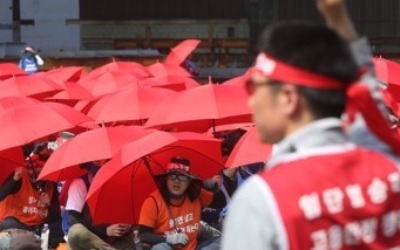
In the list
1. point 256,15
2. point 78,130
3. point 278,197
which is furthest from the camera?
point 256,15

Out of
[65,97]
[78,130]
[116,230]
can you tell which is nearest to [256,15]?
[65,97]

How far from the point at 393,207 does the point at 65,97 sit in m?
11.8

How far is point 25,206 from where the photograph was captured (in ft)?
34.8

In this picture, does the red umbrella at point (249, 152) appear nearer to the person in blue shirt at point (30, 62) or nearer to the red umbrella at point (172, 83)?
the red umbrella at point (172, 83)

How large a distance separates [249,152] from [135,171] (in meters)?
0.89

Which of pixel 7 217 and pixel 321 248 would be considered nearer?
pixel 321 248

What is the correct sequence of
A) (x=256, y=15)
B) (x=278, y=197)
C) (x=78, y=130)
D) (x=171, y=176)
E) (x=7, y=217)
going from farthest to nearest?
(x=256, y=15)
(x=78, y=130)
(x=7, y=217)
(x=171, y=176)
(x=278, y=197)

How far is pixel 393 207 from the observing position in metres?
3.20

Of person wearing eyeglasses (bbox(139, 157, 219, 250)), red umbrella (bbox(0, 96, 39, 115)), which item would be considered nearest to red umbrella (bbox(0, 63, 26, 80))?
red umbrella (bbox(0, 96, 39, 115))

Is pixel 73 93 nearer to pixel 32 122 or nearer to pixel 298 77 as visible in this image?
pixel 32 122

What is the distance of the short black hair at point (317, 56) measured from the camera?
316cm

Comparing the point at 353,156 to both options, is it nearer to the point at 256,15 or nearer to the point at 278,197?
the point at 278,197

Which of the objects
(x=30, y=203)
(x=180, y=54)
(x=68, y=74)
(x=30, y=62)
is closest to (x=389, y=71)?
(x=30, y=203)

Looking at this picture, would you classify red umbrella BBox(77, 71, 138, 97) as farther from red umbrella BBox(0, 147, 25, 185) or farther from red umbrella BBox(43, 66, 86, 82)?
red umbrella BBox(0, 147, 25, 185)
